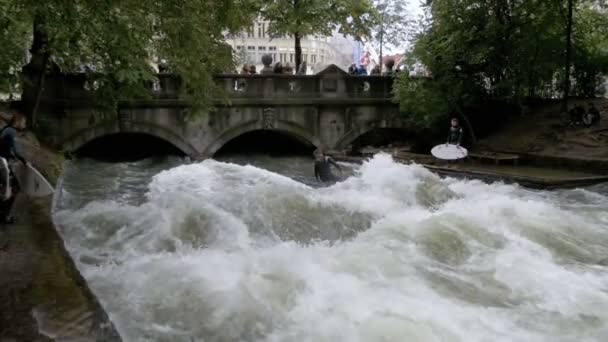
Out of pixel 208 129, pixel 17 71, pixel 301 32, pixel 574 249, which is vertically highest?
pixel 301 32

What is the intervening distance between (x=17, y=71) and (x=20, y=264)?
9.14m

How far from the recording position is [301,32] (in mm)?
20594

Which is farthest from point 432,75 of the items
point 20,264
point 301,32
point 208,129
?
point 20,264

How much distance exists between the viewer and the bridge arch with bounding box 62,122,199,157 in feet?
63.3

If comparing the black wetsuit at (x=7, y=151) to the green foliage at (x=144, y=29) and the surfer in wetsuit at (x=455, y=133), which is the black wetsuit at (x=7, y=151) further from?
the surfer in wetsuit at (x=455, y=133)

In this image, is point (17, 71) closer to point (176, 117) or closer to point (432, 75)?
point (176, 117)

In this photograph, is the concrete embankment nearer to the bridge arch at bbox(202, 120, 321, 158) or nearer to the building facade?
the bridge arch at bbox(202, 120, 321, 158)

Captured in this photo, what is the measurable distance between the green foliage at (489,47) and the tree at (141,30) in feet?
36.3

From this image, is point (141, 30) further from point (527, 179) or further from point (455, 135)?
point (455, 135)

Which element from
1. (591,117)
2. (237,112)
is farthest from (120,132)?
(591,117)

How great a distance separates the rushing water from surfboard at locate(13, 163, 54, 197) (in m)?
0.85

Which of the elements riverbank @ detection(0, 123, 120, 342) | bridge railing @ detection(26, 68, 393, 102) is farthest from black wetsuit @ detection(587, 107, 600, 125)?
riverbank @ detection(0, 123, 120, 342)

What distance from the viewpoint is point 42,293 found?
5.09 m

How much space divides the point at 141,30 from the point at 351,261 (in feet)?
13.8
